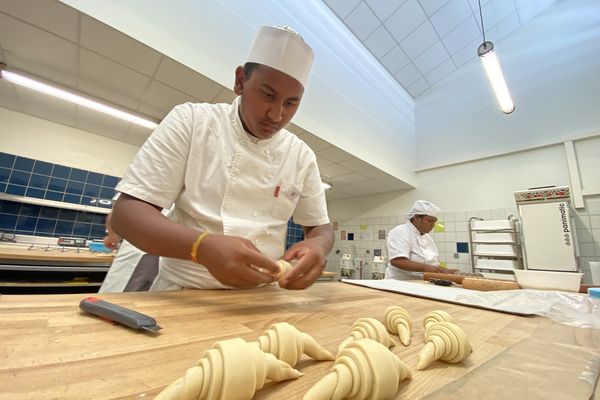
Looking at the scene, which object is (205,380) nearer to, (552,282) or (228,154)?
(228,154)

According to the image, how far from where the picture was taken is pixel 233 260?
0.46m

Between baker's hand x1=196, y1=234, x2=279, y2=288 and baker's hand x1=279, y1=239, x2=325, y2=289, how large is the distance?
0.25 ft

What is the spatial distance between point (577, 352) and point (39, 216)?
11.8ft

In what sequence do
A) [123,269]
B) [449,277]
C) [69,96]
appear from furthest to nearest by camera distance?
[69,96] → [449,277] → [123,269]

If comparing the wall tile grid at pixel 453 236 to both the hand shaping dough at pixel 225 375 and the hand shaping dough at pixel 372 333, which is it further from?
the hand shaping dough at pixel 225 375

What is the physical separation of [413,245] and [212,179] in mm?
2023

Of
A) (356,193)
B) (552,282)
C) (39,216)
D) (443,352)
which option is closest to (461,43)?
(356,193)

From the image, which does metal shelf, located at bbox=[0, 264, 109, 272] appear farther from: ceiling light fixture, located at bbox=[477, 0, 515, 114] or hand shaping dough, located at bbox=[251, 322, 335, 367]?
ceiling light fixture, located at bbox=[477, 0, 515, 114]

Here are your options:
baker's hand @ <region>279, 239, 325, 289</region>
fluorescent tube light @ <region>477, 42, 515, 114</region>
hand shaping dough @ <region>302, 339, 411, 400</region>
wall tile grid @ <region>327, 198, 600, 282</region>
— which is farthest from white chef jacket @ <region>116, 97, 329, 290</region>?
wall tile grid @ <region>327, 198, 600, 282</region>

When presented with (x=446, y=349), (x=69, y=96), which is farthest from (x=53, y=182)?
(x=446, y=349)

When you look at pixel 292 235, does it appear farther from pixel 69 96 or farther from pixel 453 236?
pixel 69 96

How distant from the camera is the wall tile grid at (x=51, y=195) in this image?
2.36m

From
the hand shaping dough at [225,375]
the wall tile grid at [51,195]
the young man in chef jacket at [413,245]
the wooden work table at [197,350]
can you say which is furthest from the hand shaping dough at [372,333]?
the wall tile grid at [51,195]

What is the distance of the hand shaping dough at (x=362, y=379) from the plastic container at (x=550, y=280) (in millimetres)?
1400
